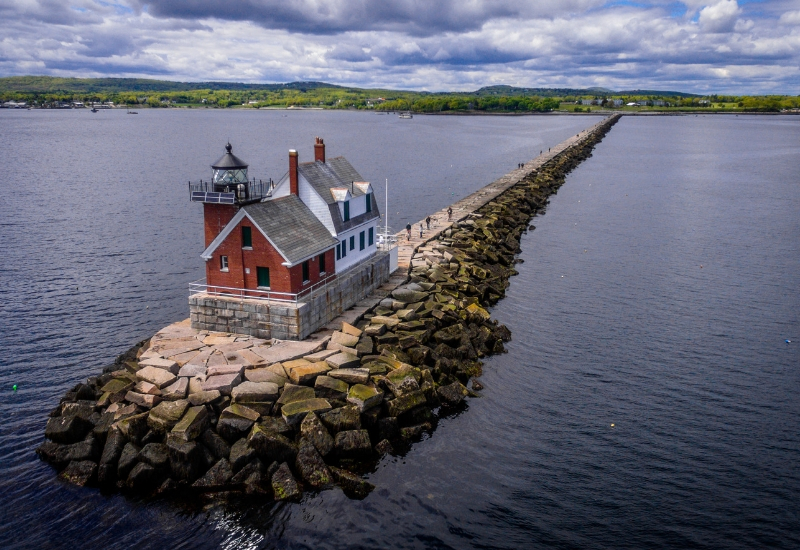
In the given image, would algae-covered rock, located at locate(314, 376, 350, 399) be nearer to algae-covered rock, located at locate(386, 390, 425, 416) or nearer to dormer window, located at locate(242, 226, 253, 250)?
algae-covered rock, located at locate(386, 390, 425, 416)

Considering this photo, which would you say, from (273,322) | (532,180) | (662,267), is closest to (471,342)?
(273,322)

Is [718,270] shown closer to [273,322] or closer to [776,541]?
[776,541]

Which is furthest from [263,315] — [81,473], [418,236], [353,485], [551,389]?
[418,236]

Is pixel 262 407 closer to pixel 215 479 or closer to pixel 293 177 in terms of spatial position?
pixel 215 479

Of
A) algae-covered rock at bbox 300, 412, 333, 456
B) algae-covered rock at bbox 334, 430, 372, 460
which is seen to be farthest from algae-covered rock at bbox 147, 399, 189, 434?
algae-covered rock at bbox 334, 430, 372, 460

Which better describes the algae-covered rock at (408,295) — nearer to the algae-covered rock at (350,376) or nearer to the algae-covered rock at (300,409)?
the algae-covered rock at (350,376)

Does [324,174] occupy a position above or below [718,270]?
above
